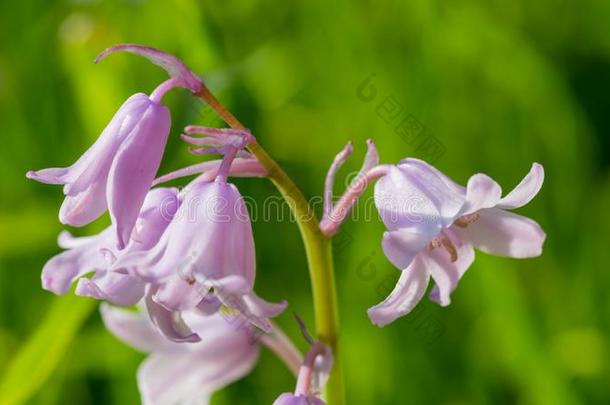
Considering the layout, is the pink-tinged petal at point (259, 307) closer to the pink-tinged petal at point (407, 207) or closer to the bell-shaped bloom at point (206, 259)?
the bell-shaped bloom at point (206, 259)

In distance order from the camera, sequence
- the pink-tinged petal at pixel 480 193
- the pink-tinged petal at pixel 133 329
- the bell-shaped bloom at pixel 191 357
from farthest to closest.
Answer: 1. the pink-tinged petal at pixel 133 329
2. the bell-shaped bloom at pixel 191 357
3. the pink-tinged petal at pixel 480 193

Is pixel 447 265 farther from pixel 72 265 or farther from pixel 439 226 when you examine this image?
pixel 72 265

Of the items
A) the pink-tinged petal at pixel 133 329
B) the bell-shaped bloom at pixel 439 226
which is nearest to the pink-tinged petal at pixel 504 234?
the bell-shaped bloom at pixel 439 226

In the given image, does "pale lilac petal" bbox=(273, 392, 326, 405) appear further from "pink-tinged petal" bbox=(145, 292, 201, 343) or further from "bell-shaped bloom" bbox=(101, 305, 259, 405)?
"bell-shaped bloom" bbox=(101, 305, 259, 405)

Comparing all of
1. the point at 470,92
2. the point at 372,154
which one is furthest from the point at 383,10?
the point at 372,154

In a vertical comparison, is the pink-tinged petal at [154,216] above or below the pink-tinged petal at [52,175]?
below

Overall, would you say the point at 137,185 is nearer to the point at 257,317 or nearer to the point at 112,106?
the point at 257,317
